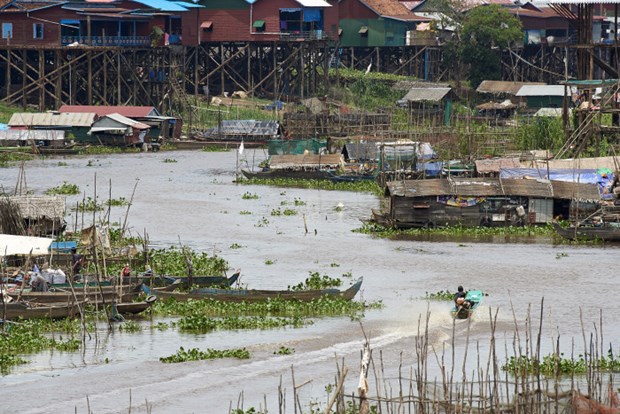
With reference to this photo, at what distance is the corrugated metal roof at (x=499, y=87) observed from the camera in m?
68.7

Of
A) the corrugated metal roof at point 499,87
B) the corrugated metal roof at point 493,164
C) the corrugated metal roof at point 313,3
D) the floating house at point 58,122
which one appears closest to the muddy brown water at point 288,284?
the corrugated metal roof at point 493,164

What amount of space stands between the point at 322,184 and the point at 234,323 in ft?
73.1

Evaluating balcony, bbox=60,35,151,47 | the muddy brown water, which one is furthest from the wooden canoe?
balcony, bbox=60,35,151,47

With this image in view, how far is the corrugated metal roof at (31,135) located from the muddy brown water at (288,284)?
5.25 m

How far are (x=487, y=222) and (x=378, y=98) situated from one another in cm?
3333

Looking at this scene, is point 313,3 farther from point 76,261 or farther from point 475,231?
point 76,261

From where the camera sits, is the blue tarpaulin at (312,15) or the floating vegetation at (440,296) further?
the blue tarpaulin at (312,15)

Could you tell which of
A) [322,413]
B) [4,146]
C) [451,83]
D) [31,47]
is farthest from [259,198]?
[451,83]

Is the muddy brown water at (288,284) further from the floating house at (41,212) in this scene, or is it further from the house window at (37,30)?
the house window at (37,30)

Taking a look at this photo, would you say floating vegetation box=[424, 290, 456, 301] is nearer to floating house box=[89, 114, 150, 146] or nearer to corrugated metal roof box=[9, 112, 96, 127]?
corrugated metal roof box=[9, 112, 96, 127]

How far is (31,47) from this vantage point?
61969mm

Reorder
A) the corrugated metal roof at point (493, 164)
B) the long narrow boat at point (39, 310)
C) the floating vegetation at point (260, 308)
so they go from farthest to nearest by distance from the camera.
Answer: the corrugated metal roof at point (493, 164) < the floating vegetation at point (260, 308) < the long narrow boat at point (39, 310)

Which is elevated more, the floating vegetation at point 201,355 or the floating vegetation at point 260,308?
the floating vegetation at point 260,308

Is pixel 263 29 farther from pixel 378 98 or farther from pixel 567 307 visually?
pixel 567 307
